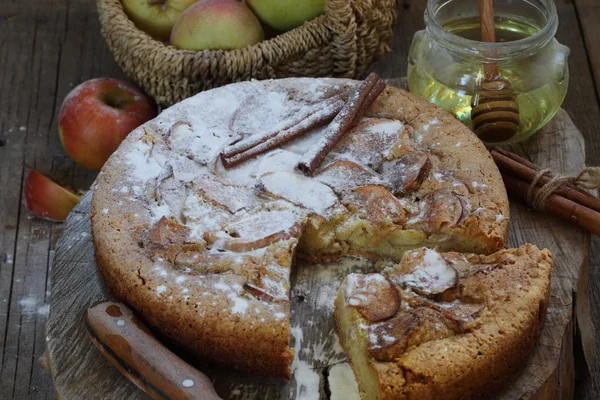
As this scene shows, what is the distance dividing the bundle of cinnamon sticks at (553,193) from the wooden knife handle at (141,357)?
4.81ft

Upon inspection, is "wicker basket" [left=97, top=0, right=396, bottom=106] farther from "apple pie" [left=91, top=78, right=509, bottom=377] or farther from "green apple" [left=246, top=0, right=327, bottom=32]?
"apple pie" [left=91, top=78, right=509, bottom=377]

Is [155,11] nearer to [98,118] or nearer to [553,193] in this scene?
[98,118]

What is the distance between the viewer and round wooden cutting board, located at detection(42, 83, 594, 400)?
265cm

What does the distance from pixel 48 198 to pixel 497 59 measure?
208 cm

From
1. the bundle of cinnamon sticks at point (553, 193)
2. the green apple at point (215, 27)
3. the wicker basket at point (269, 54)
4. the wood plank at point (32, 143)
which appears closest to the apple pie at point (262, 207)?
the bundle of cinnamon sticks at point (553, 193)

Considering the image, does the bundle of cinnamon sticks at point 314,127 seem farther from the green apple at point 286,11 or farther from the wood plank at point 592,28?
the wood plank at point 592,28

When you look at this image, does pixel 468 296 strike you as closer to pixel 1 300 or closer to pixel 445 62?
pixel 445 62

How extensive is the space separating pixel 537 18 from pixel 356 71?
0.87 meters

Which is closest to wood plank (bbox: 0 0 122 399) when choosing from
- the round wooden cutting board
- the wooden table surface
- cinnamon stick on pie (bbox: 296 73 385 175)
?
the wooden table surface

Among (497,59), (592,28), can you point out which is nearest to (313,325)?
(497,59)

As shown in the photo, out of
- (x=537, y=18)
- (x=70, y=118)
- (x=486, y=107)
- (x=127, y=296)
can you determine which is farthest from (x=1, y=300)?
(x=537, y=18)

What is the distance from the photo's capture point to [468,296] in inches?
103

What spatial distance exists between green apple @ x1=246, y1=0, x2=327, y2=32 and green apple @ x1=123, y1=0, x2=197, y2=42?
0.35m

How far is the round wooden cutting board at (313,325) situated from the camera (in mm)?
2654
